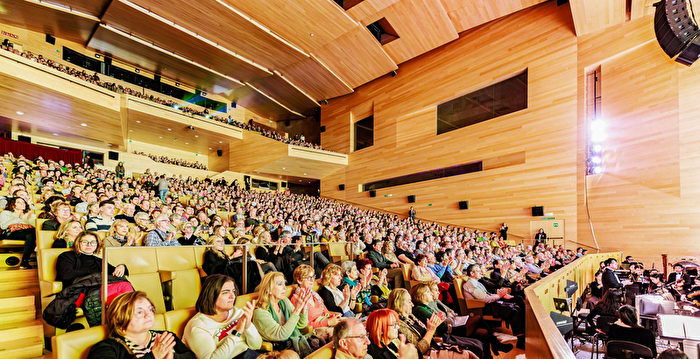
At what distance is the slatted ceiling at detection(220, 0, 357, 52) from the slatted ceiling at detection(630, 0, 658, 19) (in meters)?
5.98

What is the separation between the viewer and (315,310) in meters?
2.02

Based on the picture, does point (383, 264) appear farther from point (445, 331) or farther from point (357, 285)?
point (445, 331)

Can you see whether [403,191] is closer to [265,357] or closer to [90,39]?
[265,357]

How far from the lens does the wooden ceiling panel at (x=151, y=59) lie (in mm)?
10484

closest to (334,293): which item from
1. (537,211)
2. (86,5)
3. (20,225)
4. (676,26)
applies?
(20,225)

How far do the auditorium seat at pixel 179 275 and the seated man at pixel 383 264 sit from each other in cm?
194

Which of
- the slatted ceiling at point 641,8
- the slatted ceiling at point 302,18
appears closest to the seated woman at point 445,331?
the slatted ceiling at point 641,8

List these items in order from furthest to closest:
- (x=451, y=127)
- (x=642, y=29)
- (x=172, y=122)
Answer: (x=172, y=122) → (x=451, y=127) → (x=642, y=29)

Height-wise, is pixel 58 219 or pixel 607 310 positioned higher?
pixel 58 219

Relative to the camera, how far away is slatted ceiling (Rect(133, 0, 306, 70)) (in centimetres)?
881

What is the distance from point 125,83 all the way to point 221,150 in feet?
12.9

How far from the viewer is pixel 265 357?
1.34 metres

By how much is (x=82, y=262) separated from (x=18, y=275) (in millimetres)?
790

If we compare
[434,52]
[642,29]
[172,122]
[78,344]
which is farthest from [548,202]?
[172,122]
